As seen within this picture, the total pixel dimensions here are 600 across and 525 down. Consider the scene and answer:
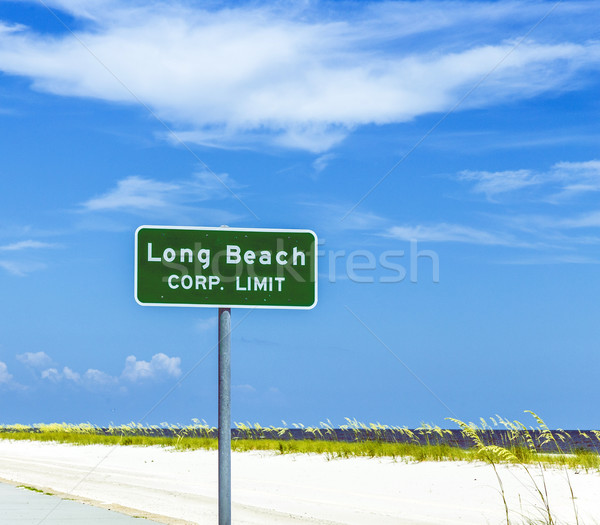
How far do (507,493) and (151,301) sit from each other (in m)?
10.9

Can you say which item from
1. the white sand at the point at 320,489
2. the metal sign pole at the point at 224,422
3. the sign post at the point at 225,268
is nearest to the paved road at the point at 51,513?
the white sand at the point at 320,489

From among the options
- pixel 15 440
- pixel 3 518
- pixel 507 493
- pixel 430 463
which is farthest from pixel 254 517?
pixel 15 440

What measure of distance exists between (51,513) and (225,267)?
5703mm

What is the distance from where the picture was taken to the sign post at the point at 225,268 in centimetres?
624

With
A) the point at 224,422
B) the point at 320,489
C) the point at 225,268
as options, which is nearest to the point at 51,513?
the point at 224,422

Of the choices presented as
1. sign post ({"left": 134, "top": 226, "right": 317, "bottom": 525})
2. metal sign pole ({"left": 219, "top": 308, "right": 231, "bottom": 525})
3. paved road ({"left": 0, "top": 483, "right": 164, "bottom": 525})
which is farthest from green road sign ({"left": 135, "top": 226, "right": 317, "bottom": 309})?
paved road ({"left": 0, "top": 483, "right": 164, "bottom": 525})

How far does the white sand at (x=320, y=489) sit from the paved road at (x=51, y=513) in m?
0.60

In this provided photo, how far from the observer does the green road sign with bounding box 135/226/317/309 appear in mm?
6242

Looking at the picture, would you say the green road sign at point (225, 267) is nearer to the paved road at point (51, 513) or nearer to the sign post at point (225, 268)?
the sign post at point (225, 268)

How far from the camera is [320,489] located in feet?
55.3

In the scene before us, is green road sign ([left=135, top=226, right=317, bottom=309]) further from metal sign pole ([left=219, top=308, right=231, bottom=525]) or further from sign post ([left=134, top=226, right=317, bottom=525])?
metal sign pole ([left=219, top=308, right=231, bottom=525])

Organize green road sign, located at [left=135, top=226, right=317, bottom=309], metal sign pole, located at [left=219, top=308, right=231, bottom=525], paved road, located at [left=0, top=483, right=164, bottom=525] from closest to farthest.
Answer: metal sign pole, located at [left=219, top=308, right=231, bottom=525] < green road sign, located at [left=135, top=226, right=317, bottom=309] < paved road, located at [left=0, top=483, right=164, bottom=525]

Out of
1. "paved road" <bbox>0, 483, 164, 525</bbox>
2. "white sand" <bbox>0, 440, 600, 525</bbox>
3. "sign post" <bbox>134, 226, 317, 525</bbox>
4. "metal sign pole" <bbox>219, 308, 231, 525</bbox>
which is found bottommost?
"white sand" <bbox>0, 440, 600, 525</bbox>

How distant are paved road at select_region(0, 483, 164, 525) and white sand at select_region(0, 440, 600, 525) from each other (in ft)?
1.97
